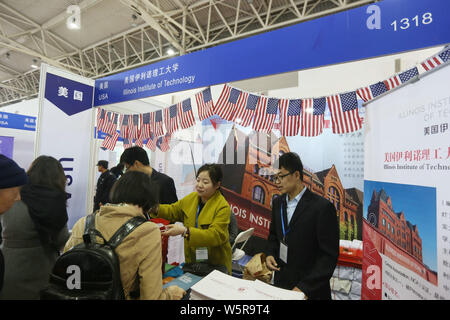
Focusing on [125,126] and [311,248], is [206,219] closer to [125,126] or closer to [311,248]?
[311,248]

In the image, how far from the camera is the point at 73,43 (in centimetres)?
878

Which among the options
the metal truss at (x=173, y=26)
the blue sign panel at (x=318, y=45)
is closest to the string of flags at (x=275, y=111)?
the blue sign panel at (x=318, y=45)

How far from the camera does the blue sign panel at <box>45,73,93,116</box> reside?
3.68 metres

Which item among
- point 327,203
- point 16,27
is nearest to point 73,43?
point 16,27

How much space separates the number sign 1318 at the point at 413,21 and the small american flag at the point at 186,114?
7.70ft

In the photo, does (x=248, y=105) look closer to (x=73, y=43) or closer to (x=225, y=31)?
(x=225, y=31)

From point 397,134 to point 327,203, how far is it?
60 cm

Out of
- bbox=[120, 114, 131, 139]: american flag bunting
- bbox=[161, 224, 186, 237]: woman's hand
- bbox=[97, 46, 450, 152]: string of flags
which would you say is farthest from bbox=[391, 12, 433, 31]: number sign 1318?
bbox=[120, 114, 131, 139]: american flag bunting

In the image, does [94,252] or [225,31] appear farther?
[225,31]

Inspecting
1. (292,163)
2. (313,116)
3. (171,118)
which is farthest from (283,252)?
(171,118)

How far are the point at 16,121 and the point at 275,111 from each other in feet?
22.1

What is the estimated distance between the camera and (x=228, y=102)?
3049mm

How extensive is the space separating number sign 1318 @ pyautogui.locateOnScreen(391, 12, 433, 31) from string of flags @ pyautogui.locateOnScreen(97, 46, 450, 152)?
0.90 ft

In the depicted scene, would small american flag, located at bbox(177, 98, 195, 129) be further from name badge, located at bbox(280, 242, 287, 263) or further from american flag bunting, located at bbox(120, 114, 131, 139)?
name badge, located at bbox(280, 242, 287, 263)
